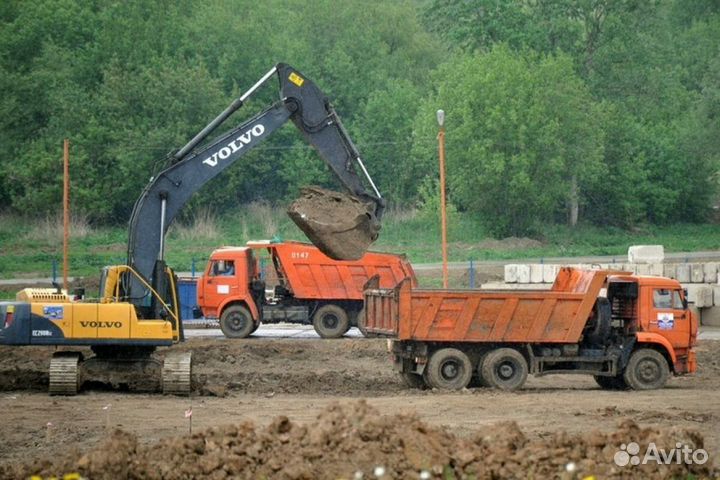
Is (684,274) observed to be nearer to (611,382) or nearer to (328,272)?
(328,272)

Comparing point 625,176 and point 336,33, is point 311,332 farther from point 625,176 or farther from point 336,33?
point 336,33

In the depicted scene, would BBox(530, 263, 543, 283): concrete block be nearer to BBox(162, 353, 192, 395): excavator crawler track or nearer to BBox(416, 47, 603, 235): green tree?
BBox(162, 353, 192, 395): excavator crawler track

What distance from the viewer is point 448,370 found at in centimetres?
2309

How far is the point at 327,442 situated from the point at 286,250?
20171 millimetres

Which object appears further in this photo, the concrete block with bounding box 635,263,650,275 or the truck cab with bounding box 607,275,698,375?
the concrete block with bounding box 635,263,650,275

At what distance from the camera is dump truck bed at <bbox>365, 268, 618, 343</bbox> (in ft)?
74.5

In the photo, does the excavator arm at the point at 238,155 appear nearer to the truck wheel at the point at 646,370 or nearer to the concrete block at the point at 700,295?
the truck wheel at the point at 646,370

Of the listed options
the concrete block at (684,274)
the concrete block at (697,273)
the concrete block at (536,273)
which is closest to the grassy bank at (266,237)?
the concrete block at (536,273)

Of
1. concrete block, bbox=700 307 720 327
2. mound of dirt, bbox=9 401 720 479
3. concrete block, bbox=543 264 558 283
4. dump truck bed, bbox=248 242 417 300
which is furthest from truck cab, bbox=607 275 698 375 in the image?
concrete block, bbox=543 264 558 283

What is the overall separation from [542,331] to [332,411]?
364 inches

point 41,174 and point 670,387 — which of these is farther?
point 41,174

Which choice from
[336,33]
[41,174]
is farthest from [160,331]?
[336,33]

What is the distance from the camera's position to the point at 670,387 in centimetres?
2441

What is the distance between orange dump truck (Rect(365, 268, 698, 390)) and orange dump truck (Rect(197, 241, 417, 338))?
31.1ft
